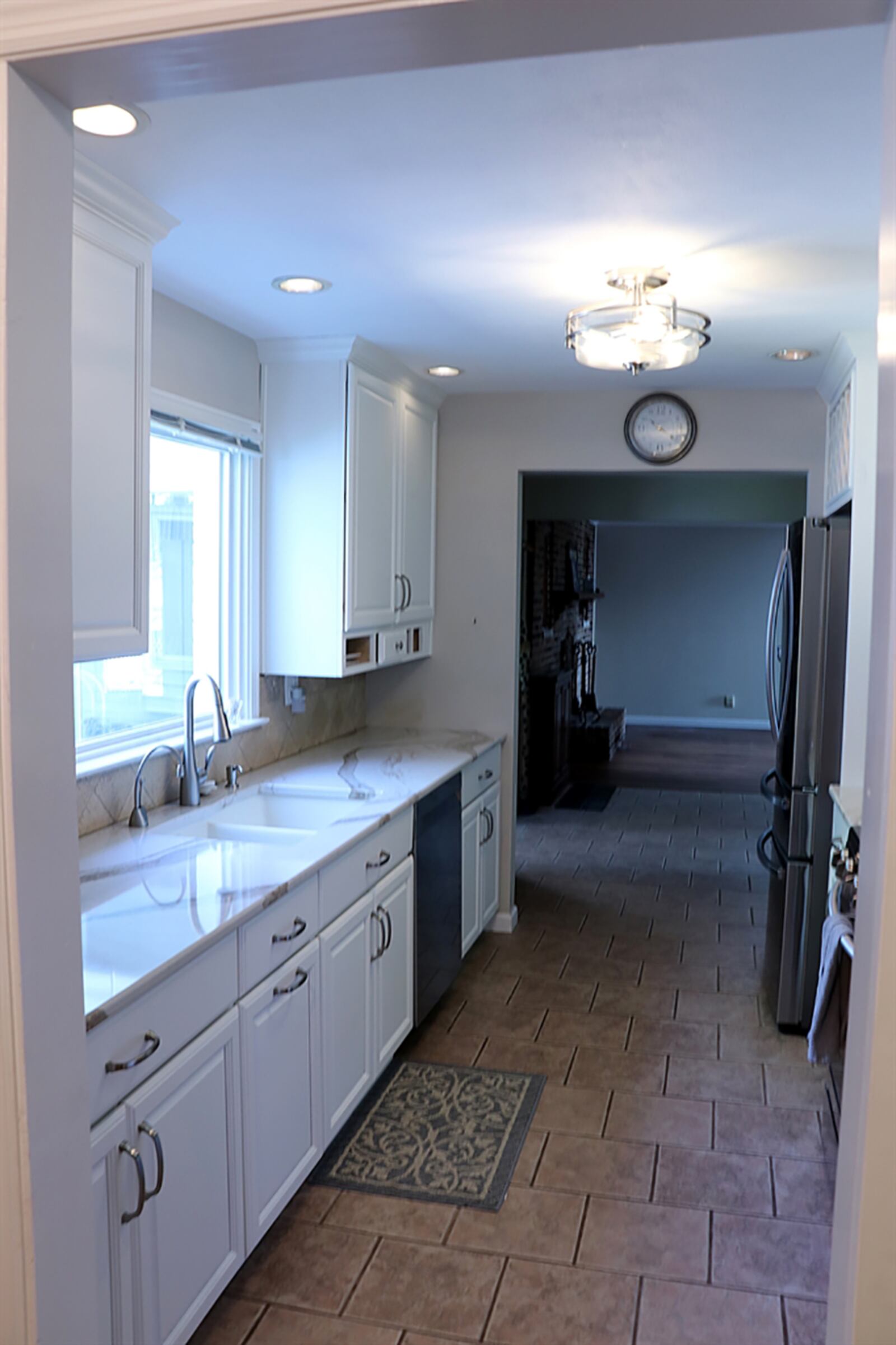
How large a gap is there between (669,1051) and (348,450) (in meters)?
2.38

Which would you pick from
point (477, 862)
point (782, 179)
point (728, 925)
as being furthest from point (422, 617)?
point (782, 179)

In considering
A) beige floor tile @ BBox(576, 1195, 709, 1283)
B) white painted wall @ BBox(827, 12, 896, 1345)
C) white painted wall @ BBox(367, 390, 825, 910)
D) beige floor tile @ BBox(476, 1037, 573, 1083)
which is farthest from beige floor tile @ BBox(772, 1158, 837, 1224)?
white painted wall @ BBox(367, 390, 825, 910)

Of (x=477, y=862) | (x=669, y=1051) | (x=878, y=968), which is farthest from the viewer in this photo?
(x=477, y=862)

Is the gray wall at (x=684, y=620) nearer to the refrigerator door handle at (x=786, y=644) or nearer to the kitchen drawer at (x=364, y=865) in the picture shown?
the refrigerator door handle at (x=786, y=644)

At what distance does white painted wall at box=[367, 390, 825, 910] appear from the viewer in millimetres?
4527

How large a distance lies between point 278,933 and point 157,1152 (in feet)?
2.08

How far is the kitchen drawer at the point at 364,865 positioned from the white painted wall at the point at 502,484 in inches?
58.7

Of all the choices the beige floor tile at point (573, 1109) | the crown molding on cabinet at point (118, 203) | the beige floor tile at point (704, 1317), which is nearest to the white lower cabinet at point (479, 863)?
the beige floor tile at point (573, 1109)

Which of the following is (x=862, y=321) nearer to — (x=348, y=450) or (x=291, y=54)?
(x=348, y=450)

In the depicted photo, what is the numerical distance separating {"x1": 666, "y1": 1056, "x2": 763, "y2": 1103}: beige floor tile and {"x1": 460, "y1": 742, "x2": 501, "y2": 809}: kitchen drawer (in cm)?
127

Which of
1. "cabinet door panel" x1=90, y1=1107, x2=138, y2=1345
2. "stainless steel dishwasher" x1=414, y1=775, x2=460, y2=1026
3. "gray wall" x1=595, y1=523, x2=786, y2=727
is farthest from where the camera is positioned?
"gray wall" x1=595, y1=523, x2=786, y2=727

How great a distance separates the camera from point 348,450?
3.80m

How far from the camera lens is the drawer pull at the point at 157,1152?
1826mm

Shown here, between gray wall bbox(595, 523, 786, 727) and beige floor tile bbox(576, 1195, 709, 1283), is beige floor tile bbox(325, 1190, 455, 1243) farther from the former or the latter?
gray wall bbox(595, 523, 786, 727)
